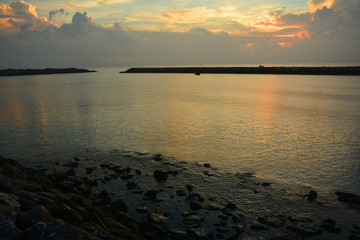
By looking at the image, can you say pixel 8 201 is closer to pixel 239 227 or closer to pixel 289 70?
pixel 239 227

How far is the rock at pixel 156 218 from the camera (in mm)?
8773

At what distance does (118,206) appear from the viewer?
9.55 m

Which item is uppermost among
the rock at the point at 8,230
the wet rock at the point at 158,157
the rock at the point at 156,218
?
the rock at the point at 8,230

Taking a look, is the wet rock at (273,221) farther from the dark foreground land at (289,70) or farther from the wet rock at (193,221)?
the dark foreground land at (289,70)

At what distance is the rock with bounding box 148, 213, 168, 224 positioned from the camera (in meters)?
8.77

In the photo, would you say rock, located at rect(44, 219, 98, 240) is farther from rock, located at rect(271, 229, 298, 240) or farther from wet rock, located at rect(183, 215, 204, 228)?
rock, located at rect(271, 229, 298, 240)

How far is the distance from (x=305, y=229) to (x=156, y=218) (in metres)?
5.04

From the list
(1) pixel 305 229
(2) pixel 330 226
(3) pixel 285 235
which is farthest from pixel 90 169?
(2) pixel 330 226

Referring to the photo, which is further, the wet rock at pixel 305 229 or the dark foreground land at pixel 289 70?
the dark foreground land at pixel 289 70

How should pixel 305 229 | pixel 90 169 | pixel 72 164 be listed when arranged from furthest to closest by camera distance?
1. pixel 72 164
2. pixel 90 169
3. pixel 305 229

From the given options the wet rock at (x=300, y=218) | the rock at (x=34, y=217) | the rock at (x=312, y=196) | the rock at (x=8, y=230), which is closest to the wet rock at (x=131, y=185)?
the rock at (x=34, y=217)

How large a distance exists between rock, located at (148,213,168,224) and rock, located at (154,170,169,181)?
127 inches

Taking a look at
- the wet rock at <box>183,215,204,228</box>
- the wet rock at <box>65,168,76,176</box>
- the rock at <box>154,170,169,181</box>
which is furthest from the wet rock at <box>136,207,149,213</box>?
the wet rock at <box>65,168,76,176</box>

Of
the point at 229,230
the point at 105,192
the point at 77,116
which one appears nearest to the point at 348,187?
the point at 229,230
